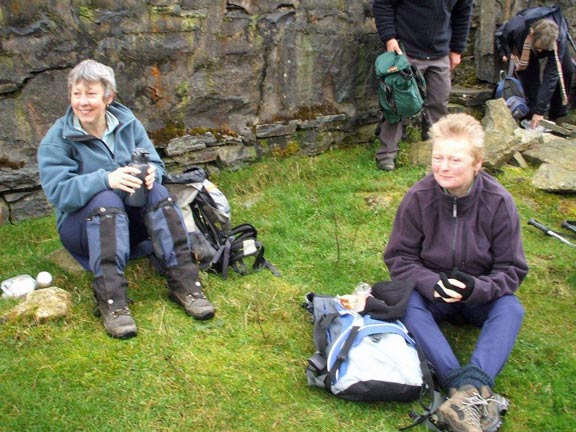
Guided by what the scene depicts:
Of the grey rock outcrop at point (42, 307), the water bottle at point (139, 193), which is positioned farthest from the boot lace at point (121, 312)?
the water bottle at point (139, 193)

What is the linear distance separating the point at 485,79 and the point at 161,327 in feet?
18.2

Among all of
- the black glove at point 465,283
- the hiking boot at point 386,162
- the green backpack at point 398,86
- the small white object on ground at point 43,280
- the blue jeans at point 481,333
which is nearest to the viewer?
the blue jeans at point 481,333

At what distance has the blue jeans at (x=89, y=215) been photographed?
3.42 m

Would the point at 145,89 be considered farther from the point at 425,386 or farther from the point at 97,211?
the point at 425,386

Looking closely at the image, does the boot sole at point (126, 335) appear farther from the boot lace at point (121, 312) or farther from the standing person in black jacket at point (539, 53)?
the standing person in black jacket at point (539, 53)

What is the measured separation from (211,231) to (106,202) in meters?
0.89

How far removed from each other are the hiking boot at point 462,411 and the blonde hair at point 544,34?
512cm

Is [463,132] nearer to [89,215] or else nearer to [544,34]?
[89,215]

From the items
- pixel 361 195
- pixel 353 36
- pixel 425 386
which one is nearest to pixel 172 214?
pixel 425 386

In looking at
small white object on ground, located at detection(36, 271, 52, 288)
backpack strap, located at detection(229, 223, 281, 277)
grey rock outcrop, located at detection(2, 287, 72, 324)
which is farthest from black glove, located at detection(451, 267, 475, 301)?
small white object on ground, located at detection(36, 271, 52, 288)

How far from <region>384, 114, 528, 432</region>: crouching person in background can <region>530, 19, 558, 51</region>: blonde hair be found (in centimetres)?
423

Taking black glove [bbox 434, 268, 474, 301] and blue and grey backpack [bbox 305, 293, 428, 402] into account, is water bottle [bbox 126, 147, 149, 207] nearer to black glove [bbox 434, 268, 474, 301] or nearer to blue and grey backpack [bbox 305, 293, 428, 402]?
blue and grey backpack [bbox 305, 293, 428, 402]

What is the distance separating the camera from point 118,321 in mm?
3318

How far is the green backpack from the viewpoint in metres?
5.35
